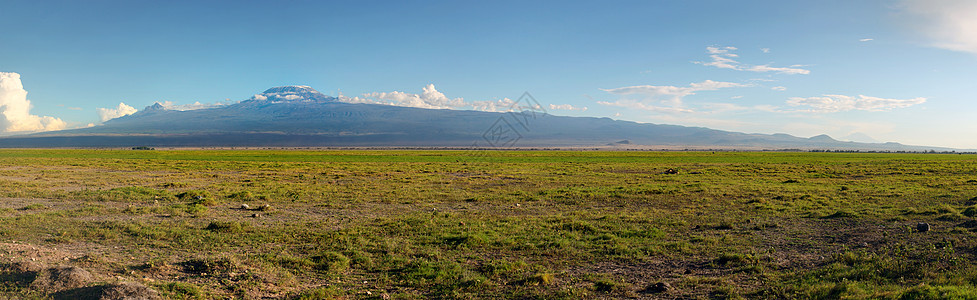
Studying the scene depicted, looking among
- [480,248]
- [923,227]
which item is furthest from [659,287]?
[923,227]

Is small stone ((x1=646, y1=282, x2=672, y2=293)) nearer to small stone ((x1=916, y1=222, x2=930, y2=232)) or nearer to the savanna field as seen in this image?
the savanna field

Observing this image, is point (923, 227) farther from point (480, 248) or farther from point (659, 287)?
point (480, 248)

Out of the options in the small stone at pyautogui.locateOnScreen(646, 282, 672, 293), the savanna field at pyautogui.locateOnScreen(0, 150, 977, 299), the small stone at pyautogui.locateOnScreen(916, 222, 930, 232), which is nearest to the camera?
the savanna field at pyautogui.locateOnScreen(0, 150, 977, 299)

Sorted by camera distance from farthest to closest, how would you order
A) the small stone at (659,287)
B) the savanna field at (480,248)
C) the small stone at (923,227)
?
the small stone at (923,227)
the small stone at (659,287)
the savanna field at (480,248)

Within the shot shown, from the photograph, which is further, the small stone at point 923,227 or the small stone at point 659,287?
the small stone at point 923,227

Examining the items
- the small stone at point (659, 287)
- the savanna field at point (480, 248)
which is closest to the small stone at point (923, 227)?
the savanna field at point (480, 248)

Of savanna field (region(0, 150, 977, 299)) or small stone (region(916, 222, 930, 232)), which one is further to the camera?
small stone (region(916, 222, 930, 232))

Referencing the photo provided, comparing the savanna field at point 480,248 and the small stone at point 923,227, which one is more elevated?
the small stone at point 923,227

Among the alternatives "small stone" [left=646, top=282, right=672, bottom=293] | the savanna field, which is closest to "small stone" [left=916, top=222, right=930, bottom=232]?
the savanna field

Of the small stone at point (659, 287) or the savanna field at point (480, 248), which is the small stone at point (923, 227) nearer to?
the savanna field at point (480, 248)

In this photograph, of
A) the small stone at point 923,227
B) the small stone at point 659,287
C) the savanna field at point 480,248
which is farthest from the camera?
the small stone at point 923,227

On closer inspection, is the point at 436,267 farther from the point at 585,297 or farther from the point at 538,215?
the point at 538,215

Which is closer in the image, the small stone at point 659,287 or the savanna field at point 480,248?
the savanna field at point 480,248

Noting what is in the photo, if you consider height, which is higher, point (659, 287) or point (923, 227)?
point (923, 227)
